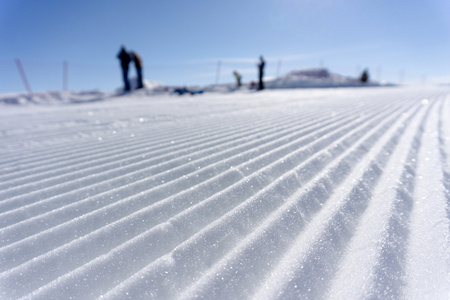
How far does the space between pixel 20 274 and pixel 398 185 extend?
2024mm

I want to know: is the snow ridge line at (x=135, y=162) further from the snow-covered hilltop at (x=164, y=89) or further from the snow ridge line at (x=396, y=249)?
the snow-covered hilltop at (x=164, y=89)

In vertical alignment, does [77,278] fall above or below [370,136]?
below

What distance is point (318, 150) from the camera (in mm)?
2127

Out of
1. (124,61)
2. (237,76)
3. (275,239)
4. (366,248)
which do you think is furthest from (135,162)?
(237,76)

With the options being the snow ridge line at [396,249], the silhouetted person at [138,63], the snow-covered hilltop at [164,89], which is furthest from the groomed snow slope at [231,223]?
the silhouetted person at [138,63]

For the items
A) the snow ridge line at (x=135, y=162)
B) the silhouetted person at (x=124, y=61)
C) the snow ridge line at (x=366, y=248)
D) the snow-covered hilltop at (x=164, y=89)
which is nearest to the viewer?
the snow ridge line at (x=366, y=248)

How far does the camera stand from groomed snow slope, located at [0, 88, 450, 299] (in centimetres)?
81

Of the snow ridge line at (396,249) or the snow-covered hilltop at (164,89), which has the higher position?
the snow-covered hilltop at (164,89)

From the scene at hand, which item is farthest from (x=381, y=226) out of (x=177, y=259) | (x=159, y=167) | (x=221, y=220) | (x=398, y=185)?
(x=159, y=167)

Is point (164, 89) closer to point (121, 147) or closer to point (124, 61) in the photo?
point (124, 61)

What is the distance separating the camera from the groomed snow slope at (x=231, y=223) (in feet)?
2.66

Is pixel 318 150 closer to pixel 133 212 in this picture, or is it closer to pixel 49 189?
pixel 133 212

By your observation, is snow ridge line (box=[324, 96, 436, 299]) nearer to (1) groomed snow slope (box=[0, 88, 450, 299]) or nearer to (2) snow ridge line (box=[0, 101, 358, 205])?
(1) groomed snow slope (box=[0, 88, 450, 299])

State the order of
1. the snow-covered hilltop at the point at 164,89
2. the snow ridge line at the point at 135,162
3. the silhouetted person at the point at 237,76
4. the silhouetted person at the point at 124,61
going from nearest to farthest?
the snow ridge line at the point at 135,162 → the snow-covered hilltop at the point at 164,89 → the silhouetted person at the point at 124,61 → the silhouetted person at the point at 237,76
